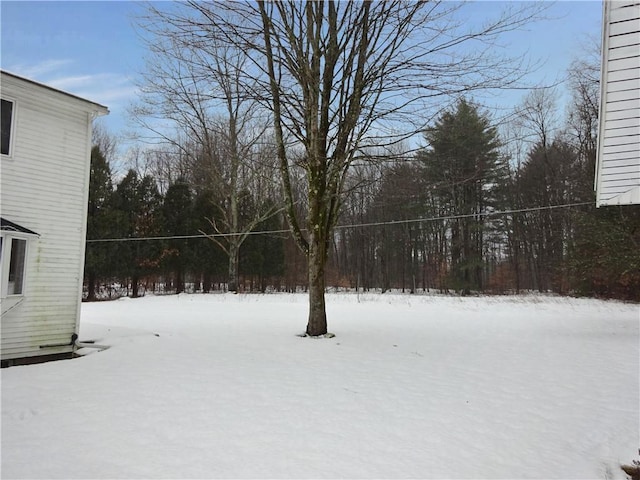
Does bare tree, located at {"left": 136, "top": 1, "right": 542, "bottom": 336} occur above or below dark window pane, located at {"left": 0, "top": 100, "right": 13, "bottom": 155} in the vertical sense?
above

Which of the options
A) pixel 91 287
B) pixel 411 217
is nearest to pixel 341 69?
pixel 91 287

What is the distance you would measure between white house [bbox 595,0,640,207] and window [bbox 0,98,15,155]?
27.3ft

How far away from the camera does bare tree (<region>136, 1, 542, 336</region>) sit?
23.7ft

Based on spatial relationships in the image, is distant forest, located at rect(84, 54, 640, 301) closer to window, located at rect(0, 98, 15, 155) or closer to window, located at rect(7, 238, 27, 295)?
window, located at rect(0, 98, 15, 155)

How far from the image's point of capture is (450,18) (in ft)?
23.5

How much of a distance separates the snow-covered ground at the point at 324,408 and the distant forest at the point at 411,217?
10901 mm

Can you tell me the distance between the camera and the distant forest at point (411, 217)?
1939cm

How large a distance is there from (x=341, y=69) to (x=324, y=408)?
21.6ft

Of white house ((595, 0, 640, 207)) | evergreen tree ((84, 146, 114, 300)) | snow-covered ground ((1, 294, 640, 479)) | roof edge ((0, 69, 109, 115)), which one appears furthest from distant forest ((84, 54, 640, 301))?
white house ((595, 0, 640, 207))

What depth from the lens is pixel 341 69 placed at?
26.1 feet

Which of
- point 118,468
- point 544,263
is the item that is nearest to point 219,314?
point 118,468

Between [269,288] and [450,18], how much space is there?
81.9ft

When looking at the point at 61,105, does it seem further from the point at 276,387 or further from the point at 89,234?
the point at 89,234

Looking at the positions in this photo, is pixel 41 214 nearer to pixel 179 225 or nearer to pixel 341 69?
pixel 341 69
